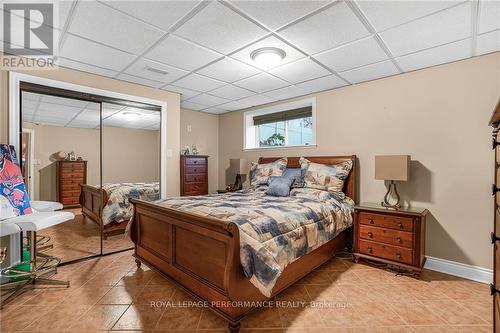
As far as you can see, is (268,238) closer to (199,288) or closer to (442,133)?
(199,288)

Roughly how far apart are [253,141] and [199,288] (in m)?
3.65

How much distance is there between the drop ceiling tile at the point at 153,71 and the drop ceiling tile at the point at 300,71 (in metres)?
1.28

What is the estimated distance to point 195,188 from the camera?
4.64 meters

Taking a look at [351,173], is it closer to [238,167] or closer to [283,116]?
[283,116]

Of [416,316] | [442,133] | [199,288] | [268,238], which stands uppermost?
[442,133]

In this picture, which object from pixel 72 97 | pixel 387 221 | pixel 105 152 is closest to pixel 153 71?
pixel 72 97

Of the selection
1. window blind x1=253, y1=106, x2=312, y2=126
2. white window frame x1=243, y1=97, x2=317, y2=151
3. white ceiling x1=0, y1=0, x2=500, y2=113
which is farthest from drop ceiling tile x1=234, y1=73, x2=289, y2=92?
window blind x1=253, y1=106, x2=312, y2=126

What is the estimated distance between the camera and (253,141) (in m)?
5.23

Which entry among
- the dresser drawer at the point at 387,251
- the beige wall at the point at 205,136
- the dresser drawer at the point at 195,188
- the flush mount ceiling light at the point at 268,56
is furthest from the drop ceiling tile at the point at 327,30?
the beige wall at the point at 205,136

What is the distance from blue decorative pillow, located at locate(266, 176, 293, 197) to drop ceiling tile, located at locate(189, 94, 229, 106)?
1933mm

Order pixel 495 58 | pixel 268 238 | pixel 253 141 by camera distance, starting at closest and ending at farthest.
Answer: pixel 268 238 → pixel 495 58 → pixel 253 141

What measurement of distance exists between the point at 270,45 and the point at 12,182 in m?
3.04

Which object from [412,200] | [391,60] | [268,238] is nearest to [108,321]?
[268,238]

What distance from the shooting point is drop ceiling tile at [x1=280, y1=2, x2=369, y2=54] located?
1.94 metres
